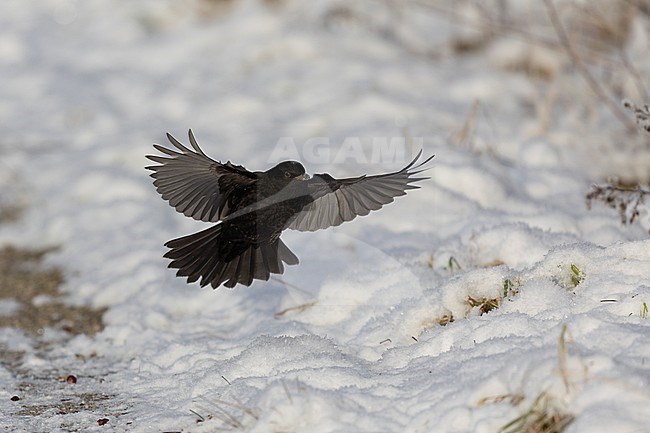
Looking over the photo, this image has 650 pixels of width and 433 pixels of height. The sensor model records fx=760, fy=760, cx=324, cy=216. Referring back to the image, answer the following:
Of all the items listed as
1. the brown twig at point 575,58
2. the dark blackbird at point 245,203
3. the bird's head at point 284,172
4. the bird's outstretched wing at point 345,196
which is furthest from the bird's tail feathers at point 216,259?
the brown twig at point 575,58

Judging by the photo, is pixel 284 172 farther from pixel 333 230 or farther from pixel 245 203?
pixel 333 230

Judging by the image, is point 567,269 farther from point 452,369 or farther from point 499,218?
point 499,218

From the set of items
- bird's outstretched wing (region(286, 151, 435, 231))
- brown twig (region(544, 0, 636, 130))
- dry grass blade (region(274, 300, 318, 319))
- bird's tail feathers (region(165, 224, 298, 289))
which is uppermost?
brown twig (region(544, 0, 636, 130))

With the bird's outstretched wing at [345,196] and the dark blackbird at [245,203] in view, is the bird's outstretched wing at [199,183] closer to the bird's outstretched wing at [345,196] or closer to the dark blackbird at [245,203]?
the dark blackbird at [245,203]

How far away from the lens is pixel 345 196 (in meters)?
2.71

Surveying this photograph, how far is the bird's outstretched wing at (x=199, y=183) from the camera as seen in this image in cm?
244

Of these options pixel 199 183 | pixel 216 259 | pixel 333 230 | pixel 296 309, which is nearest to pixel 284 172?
pixel 199 183

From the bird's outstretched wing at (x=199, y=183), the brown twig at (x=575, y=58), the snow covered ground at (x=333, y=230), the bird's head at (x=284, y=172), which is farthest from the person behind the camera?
the brown twig at (x=575, y=58)

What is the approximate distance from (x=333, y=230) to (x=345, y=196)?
0.88 metres

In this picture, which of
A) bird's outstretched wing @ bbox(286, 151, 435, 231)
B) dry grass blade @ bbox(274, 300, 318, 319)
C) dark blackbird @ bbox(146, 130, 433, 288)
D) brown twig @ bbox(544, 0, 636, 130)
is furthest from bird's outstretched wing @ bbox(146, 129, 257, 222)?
brown twig @ bbox(544, 0, 636, 130)

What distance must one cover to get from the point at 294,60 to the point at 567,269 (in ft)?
12.7

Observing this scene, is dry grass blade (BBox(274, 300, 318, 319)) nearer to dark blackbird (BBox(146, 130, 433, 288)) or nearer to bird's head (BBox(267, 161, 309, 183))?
dark blackbird (BBox(146, 130, 433, 288))

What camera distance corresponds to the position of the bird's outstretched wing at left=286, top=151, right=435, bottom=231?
2.53 metres

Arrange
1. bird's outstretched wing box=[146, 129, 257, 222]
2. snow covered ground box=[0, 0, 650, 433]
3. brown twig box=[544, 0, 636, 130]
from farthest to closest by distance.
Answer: brown twig box=[544, 0, 636, 130] < bird's outstretched wing box=[146, 129, 257, 222] < snow covered ground box=[0, 0, 650, 433]
